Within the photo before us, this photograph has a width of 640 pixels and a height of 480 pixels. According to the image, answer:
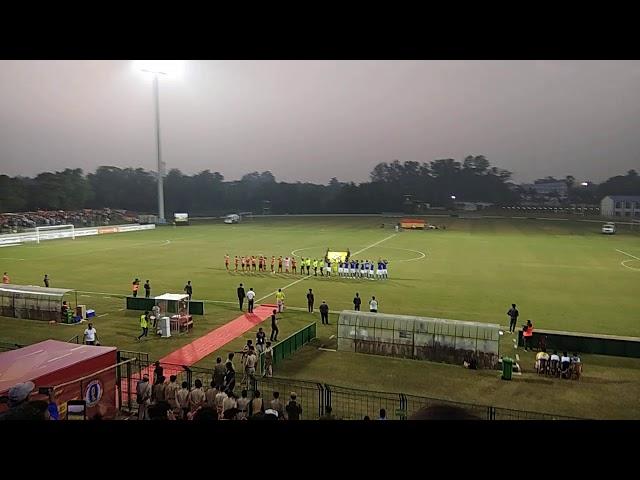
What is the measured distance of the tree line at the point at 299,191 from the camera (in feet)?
367

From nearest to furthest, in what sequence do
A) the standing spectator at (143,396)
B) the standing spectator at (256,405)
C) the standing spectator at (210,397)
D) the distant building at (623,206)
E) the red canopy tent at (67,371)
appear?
the standing spectator at (256,405) → the red canopy tent at (67,371) → the standing spectator at (210,397) → the standing spectator at (143,396) → the distant building at (623,206)

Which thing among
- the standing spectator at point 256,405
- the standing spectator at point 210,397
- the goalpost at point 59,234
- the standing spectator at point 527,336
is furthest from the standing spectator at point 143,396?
the goalpost at point 59,234

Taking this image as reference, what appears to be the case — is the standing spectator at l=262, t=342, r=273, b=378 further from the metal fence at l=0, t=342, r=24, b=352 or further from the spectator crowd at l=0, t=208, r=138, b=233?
the spectator crowd at l=0, t=208, r=138, b=233

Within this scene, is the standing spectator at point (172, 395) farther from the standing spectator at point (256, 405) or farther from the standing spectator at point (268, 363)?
the standing spectator at point (268, 363)

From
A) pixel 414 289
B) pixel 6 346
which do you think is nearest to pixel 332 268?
pixel 414 289

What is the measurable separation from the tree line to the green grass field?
174ft

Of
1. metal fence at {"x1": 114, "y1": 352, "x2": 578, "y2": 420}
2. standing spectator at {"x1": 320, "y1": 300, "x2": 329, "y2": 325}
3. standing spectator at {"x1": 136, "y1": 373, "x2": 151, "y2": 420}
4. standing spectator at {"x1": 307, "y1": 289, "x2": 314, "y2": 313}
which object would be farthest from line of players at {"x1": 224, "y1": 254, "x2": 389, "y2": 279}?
standing spectator at {"x1": 136, "y1": 373, "x2": 151, "y2": 420}

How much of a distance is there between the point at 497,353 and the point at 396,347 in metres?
3.33

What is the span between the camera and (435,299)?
26.9 metres

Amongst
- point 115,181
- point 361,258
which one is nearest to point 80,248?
point 361,258

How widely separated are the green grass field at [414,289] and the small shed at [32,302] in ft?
1.98

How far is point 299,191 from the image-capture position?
135 meters

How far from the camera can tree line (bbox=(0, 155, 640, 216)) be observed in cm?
11200
